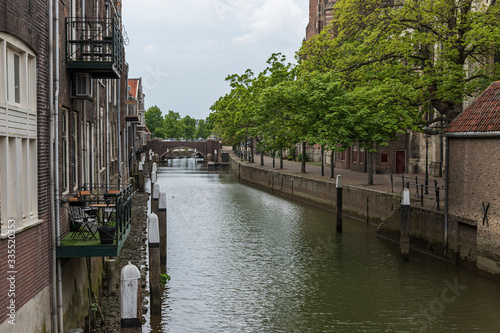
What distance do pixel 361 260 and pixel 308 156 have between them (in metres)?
46.4

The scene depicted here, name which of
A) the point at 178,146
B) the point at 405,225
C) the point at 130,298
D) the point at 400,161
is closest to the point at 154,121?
the point at 178,146

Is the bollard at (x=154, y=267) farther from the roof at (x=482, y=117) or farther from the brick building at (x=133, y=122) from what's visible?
the brick building at (x=133, y=122)

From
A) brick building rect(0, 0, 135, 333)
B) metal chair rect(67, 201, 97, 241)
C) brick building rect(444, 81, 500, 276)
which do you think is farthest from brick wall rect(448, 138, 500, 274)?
metal chair rect(67, 201, 97, 241)

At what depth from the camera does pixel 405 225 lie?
19062 mm

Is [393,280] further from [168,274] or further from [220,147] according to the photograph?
[220,147]

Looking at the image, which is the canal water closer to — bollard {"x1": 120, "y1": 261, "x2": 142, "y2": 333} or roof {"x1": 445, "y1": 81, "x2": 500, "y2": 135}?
roof {"x1": 445, "y1": 81, "x2": 500, "y2": 135}

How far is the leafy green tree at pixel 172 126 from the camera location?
147 meters

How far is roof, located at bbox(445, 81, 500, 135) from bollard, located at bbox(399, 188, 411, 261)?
8.95ft

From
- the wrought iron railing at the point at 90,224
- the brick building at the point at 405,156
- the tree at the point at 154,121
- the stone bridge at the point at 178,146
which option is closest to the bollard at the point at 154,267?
the wrought iron railing at the point at 90,224

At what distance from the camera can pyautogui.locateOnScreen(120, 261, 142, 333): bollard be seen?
282 inches

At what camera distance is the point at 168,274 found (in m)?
18.4

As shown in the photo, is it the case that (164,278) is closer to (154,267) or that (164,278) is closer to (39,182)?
(154,267)

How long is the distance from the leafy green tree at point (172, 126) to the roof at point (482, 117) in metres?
132

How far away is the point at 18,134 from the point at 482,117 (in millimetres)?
14105
